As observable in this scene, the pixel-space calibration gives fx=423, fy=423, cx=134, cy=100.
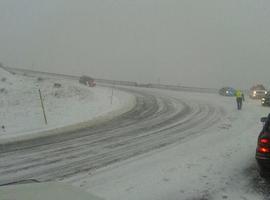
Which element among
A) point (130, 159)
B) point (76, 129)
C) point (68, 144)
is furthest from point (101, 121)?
point (130, 159)

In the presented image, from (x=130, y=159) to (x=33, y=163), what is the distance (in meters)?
2.84

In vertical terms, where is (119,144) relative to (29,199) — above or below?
below

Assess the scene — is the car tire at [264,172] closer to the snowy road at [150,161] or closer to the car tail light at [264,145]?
the snowy road at [150,161]

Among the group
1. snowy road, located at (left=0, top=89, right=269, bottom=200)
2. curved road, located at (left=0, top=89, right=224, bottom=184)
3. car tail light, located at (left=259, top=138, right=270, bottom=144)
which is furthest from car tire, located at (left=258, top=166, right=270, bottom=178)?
curved road, located at (left=0, top=89, right=224, bottom=184)

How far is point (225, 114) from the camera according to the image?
83.2ft

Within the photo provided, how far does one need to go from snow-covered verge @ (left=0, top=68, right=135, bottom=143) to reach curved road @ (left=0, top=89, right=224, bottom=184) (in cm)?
187

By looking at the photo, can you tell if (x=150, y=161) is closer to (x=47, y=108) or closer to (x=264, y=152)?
(x=264, y=152)

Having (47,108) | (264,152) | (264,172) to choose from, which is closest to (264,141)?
(264,152)

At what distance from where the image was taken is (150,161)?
1236 cm

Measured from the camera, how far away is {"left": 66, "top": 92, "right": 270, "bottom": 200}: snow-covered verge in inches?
364

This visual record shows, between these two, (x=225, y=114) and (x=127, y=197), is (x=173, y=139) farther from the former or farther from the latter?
(x=225, y=114)

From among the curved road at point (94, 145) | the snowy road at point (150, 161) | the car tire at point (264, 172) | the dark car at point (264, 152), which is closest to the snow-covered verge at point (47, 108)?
the curved road at point (94, 145)

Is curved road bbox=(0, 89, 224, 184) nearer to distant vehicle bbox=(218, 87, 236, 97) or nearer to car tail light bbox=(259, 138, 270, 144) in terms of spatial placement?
car tail light bbox=(259, 138, 270, 144)

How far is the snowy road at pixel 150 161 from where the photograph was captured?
31.5 ft
